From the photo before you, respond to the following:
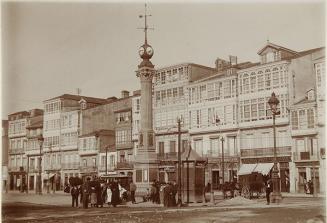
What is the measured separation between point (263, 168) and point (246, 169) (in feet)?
1.73

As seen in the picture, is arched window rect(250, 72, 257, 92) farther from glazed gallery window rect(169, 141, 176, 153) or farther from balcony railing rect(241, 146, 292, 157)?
glazed gallery window rect(169, 141, 176, 153)

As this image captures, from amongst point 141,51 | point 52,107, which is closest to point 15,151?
point 52,107

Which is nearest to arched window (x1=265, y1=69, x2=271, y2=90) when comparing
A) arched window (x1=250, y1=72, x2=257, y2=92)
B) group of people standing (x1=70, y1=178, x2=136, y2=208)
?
arched window (x1=250, y1=72, x2=257, y2=92)

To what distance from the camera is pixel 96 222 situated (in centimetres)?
960

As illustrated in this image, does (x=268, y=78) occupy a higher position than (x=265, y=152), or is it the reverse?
(x=268, y=78)

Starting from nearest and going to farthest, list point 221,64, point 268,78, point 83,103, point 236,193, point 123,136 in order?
point 221,64 → point 83,103 → point 268,78 → point 236,193 → point 123,136

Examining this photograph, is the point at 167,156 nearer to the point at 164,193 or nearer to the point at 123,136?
the point at 123,136

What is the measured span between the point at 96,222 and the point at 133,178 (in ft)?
17.4

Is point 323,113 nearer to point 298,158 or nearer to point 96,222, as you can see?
point 298,158

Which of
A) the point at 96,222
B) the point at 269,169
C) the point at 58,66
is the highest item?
the point at 58,66

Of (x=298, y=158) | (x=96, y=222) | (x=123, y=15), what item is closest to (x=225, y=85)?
(x=298, y=158)

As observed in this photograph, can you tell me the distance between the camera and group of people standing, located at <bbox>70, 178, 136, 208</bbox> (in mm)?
12663

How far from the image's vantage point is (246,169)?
13.7 metres

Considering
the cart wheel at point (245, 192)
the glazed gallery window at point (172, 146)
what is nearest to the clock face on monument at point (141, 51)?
the glazed gallery window at point (172, 146)
